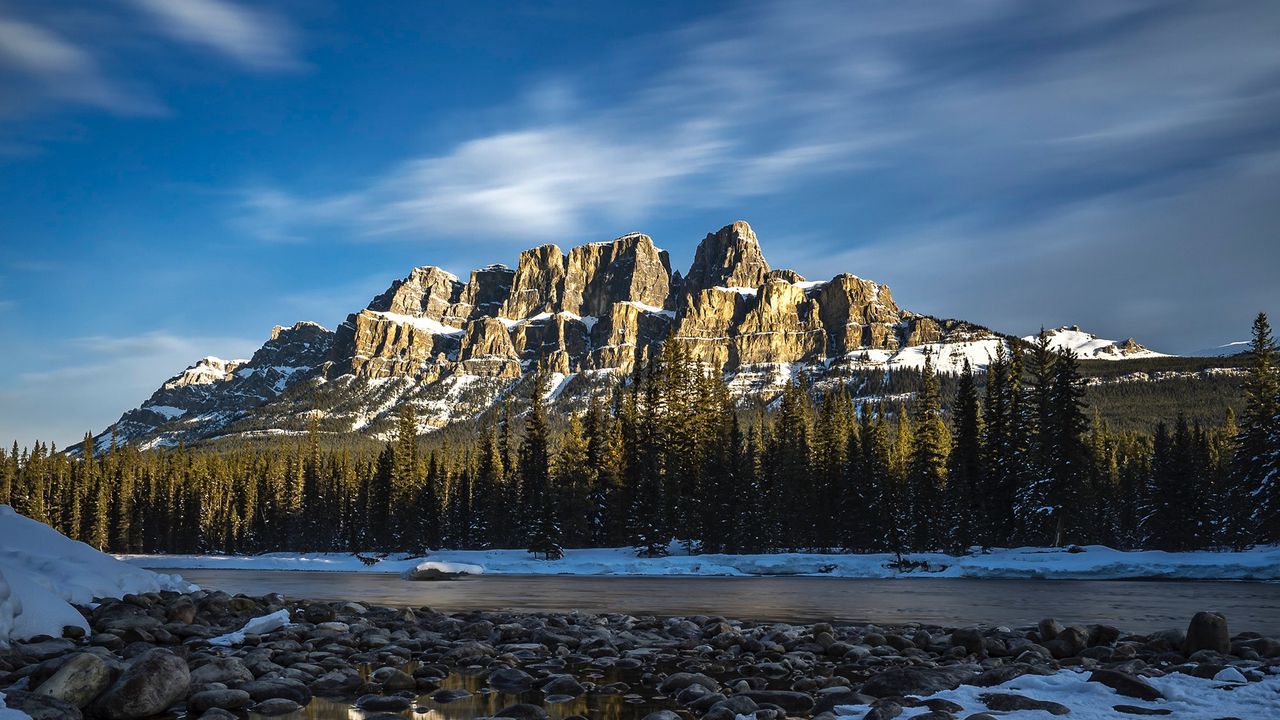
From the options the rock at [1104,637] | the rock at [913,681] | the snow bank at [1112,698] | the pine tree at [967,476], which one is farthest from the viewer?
the pine tree at [967,476]

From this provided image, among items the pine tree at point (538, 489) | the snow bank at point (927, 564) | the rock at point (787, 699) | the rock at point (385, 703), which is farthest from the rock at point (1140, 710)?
the pine tree at point (538, 489)

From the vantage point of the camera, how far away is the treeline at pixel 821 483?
5288 cm

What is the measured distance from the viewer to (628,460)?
71688 mm

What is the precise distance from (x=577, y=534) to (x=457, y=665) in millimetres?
58549

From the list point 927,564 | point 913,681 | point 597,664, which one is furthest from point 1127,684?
point 927,564

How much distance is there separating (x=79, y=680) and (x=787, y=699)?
8.08 meters

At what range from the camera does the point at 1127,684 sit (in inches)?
361

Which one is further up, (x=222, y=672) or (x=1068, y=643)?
(x=222, y=672)

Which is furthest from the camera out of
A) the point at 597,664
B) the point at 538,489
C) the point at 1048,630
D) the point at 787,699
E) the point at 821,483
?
the point at 538,489

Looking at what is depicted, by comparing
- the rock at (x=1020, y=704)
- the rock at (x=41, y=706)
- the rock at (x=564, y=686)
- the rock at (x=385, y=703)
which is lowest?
the rock at (x=564, y=686)

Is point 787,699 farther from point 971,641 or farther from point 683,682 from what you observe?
point 971,641

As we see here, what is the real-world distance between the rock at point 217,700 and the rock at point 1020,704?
846cm

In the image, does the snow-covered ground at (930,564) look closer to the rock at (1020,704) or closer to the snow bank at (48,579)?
the snow bank at (48,579)

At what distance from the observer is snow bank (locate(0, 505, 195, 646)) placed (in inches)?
511
